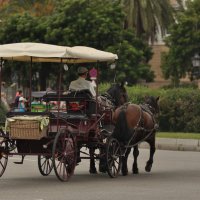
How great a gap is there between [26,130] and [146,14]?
3541 centimetres

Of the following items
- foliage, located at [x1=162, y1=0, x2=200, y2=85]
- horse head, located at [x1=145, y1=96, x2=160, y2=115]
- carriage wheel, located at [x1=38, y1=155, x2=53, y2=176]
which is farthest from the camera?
foliage, located at [x1=162, y1=0, x2=200, y2=85]

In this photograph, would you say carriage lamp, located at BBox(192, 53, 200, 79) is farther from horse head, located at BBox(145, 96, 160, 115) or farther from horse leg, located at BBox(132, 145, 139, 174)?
horse leg, located at BBox(132, 145, 139, 174)

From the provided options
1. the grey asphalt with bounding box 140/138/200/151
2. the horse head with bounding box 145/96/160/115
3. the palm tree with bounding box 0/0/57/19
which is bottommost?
the grey asphalt with bounding box 140/138/200/151

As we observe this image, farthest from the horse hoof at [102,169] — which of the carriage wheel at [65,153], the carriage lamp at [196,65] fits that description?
the carriage lamp at [196,65]

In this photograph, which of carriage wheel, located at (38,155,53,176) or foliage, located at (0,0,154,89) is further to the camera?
foliage, located at (0,0,154,89)

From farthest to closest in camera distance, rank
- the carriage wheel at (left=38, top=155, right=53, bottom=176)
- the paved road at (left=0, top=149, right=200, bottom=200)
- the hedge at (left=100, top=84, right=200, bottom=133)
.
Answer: the hedge at (left=100, top=84, right=200, bottom=133)
the carriage wheel at (left=38, top=155, right=53, bottom=176)
the paved road at (left=0, top=149, right=200, bottom=200)

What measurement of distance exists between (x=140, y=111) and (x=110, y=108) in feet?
2.34

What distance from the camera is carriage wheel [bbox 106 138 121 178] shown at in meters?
16.2

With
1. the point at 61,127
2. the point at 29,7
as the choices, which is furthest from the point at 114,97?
the point at 29,7

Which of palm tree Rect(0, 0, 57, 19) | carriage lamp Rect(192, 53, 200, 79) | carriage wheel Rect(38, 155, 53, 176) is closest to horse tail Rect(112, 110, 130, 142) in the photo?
carriage wheel Rect(38, 155, 53, 176)

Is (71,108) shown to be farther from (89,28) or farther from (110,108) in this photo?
(89,28)

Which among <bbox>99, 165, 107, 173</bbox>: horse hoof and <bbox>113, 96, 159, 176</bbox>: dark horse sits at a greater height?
<bbox>113, 96, 159, 176</bbox>: dark horse

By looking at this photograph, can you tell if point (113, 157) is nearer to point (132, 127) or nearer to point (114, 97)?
point (132, 127)

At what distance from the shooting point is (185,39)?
50750mm
